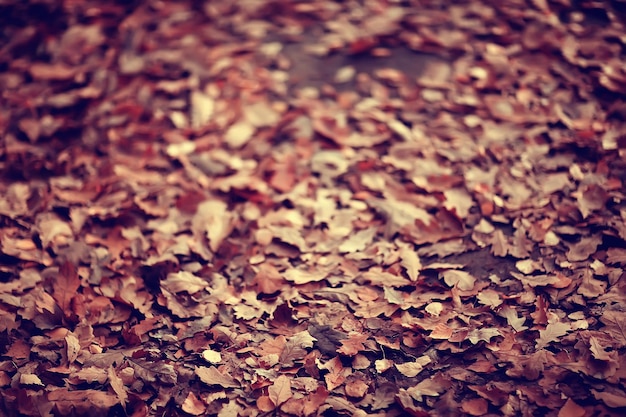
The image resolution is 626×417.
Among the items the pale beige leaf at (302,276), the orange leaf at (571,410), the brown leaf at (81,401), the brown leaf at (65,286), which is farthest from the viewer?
the pale beige leaf at (302,276)

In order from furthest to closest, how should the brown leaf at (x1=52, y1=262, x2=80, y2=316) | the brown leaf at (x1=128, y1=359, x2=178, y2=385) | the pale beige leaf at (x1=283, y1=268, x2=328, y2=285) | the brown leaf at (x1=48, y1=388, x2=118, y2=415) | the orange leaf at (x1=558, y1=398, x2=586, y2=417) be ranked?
the pale beige leaf at (x1=283, y1=268, x2=328, y2=285), the brown leaf at (x1=52, y1=262, x2=80, y2=316), the brown leaf at (x1=128, y1=359, x2=178, y2=385), the brown leaf at (x1=48, y1=388, x2=118, y2=415), the orange leaf at (x1=558, y1=398, x2=586, y2=417)

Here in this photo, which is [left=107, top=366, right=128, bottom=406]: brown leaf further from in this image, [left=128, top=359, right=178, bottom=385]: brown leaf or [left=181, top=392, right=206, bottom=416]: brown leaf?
[left=181, top=392, right=206, bottom=416]: brown leaf

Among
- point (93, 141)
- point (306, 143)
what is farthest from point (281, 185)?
point (93, 141)

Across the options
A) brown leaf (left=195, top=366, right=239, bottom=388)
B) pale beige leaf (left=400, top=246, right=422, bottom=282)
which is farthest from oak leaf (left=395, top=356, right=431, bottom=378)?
brown leaf (left=195, top=366, right=239, bottom=388)

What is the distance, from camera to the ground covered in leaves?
85.9 inches

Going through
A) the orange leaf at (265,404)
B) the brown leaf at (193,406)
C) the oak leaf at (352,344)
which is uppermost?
the oak leaf at (352,344)

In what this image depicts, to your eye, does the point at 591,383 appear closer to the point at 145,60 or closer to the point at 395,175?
the point at 395,175

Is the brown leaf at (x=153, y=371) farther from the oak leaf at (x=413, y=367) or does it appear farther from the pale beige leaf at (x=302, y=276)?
the oak leaf at (x=413, y=367)

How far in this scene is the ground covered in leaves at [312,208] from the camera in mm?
2182

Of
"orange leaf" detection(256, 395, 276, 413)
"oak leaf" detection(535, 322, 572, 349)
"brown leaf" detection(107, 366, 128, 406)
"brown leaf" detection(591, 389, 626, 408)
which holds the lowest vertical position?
"orange leaf" detection(256, 395, 276, 413)

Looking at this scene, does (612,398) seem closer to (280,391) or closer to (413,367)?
(413,367)

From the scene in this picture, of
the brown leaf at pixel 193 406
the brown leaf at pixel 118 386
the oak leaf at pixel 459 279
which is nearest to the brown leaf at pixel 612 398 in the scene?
the oak leaf at pixel 459 279

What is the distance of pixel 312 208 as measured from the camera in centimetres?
299

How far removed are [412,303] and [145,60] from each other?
258cm
